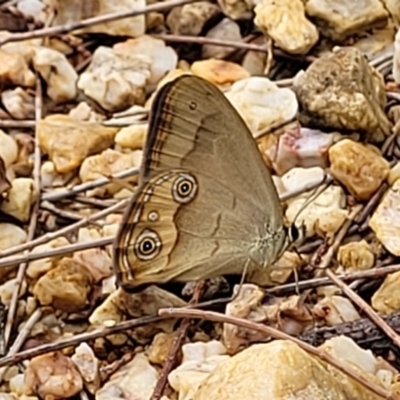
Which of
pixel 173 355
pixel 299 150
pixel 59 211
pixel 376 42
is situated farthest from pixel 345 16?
pixel 173 355

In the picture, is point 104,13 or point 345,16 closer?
point 345,16

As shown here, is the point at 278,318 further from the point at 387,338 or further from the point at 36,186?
the point at 36,186

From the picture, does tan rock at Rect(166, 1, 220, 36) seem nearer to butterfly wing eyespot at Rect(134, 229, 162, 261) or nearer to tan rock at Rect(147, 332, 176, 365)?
butterfly wing eyespot at Rect(134, 229, 162, 261)

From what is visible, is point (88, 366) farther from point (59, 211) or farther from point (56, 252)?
point (59, 211)

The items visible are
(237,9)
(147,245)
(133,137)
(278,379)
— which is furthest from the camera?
(237,9)

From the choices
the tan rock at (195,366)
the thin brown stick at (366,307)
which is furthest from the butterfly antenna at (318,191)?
the tan rock at (195,366)

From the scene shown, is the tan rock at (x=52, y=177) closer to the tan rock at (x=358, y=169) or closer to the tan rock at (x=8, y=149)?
the tan rock at (x=8, y=149)
